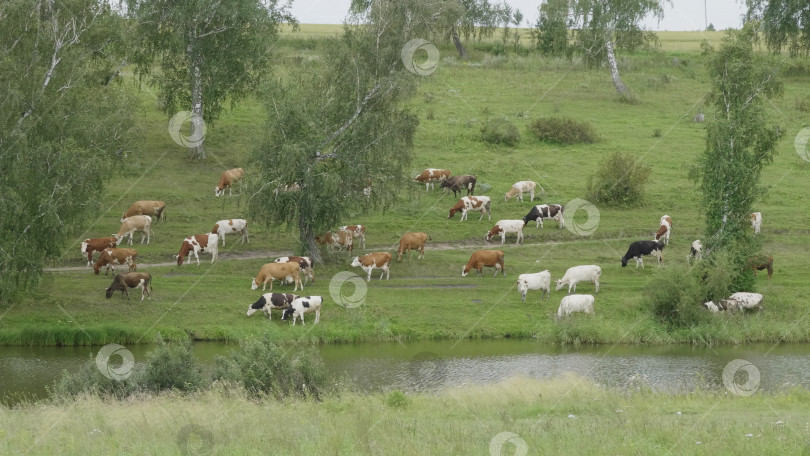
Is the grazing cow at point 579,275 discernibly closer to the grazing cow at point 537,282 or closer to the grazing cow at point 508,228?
the grazing cow at point 537,282

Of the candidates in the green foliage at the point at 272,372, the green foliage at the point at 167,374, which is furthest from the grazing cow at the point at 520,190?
the green foliage at the point at 167,374

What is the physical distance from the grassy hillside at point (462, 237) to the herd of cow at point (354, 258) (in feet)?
1.89

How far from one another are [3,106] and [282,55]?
45281 mm

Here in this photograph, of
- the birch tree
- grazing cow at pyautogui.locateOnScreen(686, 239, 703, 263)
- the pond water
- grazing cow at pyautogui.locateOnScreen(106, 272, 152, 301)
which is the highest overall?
the birch tree

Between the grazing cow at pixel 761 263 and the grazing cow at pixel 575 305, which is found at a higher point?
the grazing cow at pixel 761 263

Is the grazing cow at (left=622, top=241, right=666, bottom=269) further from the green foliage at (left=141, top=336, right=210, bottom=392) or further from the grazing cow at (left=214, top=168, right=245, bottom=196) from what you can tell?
the green foliage at (left=141, top=336, right=210, bottom=392)

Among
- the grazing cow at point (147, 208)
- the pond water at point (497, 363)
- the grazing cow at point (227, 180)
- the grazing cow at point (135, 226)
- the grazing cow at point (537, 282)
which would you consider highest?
the grazing cow at point (227, 180)

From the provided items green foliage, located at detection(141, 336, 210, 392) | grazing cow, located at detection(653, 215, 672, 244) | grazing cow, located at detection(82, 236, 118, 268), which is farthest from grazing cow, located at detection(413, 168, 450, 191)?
green foliage, located at detection(141, 336, 210, 392)

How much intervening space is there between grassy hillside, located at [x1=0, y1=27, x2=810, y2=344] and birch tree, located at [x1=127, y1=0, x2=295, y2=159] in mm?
4255

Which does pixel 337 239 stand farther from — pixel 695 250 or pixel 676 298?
pixel 695 250

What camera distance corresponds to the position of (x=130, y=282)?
38156 millimetres

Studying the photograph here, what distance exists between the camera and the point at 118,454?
16828mm

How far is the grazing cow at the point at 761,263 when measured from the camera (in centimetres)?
4100

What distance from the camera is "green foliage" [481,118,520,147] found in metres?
62.1
